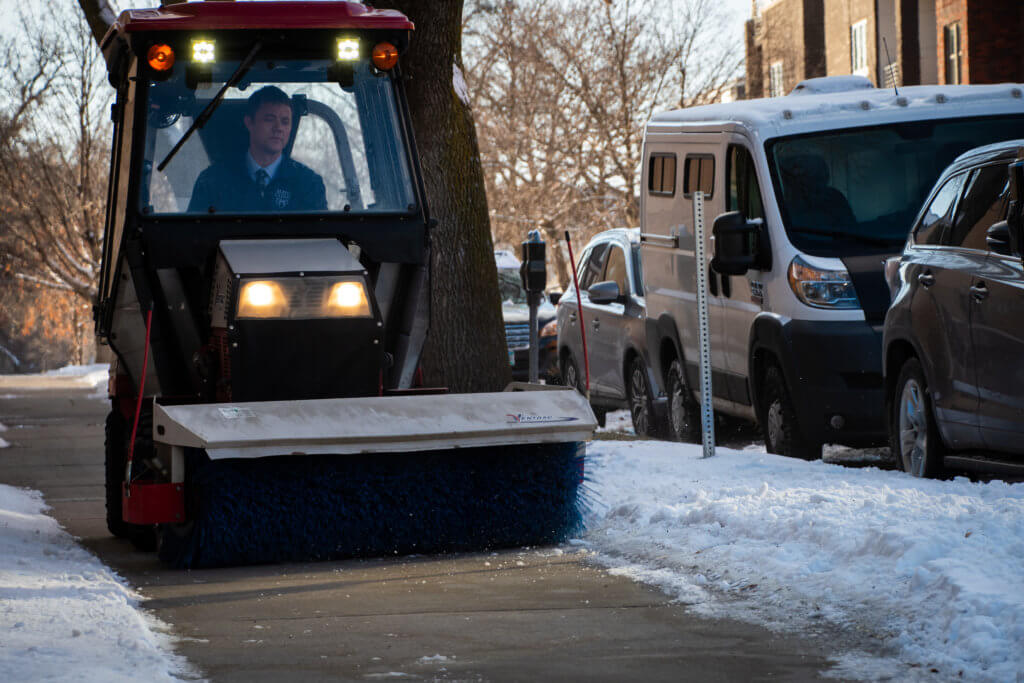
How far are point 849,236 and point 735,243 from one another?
2.49 ft

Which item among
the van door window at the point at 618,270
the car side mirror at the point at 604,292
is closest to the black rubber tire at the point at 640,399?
the car side mirror at the point at 604,292

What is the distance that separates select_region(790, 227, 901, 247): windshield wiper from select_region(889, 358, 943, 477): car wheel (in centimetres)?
172

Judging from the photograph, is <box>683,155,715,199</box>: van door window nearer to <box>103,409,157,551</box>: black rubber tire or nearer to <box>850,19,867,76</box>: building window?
<box>103,409,157,551</box>: black rubber tire

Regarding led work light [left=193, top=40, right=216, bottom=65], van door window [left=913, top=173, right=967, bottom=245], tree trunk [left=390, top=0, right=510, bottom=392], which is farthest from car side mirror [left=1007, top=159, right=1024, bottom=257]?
tree trunk [left=390, top=0, right=510, bottom=392]

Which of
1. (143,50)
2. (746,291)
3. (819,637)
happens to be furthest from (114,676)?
(746,291)

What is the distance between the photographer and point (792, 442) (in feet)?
36.1

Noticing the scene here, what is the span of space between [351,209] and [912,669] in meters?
4.11

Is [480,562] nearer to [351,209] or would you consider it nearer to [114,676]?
[351,209]

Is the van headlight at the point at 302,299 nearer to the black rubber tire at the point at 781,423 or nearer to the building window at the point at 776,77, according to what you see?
the black rubber tire at the point at 781,423

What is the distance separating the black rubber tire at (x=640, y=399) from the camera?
14.4 metres

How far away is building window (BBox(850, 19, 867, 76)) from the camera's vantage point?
43094 mm

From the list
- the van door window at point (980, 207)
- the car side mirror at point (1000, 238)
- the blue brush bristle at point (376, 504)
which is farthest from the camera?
the van door window at point (980, 207)

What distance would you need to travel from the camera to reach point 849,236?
11141mm

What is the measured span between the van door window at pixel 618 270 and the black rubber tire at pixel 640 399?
76cm
